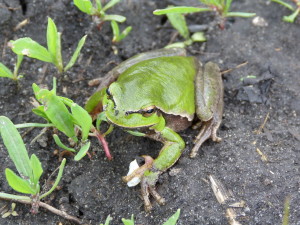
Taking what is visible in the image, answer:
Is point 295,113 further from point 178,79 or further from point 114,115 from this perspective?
point 114,115

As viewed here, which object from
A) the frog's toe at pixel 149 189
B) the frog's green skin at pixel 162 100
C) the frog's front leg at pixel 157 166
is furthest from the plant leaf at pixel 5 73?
the frog's toe at pixel 149 189

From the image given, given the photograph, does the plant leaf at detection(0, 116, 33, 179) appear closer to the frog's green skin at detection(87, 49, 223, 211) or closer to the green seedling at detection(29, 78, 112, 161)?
the green seedling at detection(29, 78, 112, 161)

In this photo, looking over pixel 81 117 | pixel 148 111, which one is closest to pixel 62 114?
pixel 81 117

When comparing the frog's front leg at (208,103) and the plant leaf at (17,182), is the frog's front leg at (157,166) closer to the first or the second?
the frog's front leg at (208,103)

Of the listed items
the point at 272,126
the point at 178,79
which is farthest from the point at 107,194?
the point at 272,126

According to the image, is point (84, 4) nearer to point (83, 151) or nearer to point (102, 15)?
point (102, 15)
